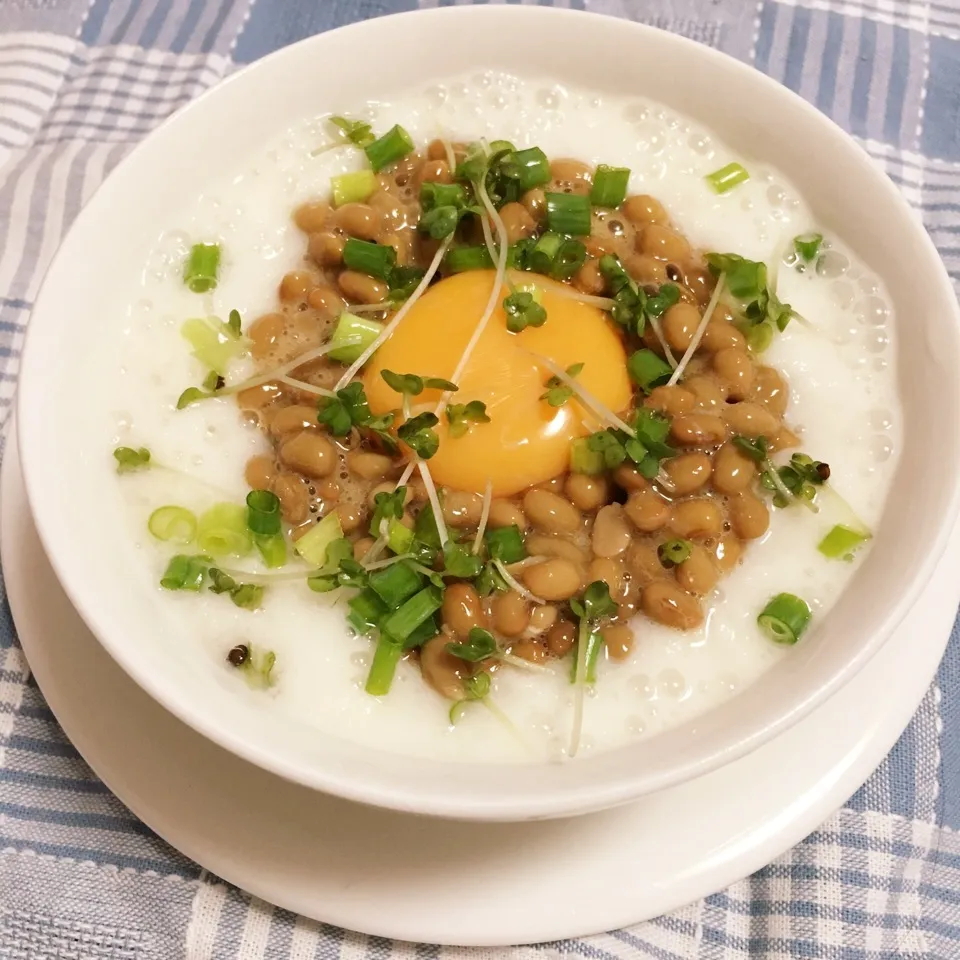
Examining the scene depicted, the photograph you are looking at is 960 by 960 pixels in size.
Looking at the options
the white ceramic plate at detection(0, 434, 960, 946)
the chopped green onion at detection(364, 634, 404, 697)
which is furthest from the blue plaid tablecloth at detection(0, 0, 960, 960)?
the chopped green onion at detection(364, 634, 404, 697)

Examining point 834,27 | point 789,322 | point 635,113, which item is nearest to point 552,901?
point 789,322

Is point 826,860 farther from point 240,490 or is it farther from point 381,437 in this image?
point 240,490

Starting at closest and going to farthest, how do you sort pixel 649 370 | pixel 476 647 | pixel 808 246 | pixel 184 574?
1. pixel 476 647
2. pixel 184 574
3. pixel 649 370
4. pixel 808 246

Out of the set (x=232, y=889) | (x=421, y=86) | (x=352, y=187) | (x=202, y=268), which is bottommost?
(x=232, y=889)

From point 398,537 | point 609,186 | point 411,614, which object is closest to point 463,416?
point 398,537

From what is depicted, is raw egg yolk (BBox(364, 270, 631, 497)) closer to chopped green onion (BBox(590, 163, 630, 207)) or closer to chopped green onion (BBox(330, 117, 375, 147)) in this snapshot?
chopped green onion (BBox(590, 163, 630, 207))

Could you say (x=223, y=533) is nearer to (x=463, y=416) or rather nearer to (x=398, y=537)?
(x=398, y=537)

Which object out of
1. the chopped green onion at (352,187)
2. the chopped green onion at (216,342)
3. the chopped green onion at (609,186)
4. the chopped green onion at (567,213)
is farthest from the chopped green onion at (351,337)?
the chopped green onion at (609,186)
